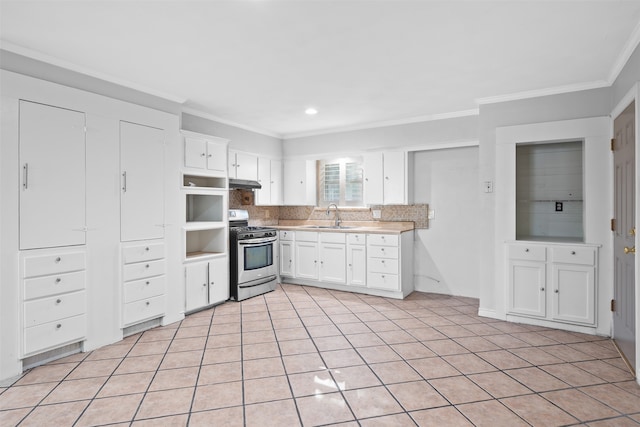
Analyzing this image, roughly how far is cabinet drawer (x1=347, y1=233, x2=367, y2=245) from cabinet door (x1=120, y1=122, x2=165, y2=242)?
2511 mm

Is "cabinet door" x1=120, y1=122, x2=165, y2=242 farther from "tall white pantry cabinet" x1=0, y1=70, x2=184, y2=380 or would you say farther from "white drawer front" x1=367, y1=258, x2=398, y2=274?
"white drawer front" x1=367, y1=258, x2=398, y2=274

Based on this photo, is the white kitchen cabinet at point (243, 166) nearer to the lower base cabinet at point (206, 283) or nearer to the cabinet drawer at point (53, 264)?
the lower base cabinet at point (206, 283)

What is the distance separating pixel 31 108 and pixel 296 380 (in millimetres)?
2891

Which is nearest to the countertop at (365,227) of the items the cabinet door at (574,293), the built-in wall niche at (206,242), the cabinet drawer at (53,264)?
the built-in wall niche at (206,242)

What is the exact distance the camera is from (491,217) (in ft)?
13.1

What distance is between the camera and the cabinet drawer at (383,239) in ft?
15.5

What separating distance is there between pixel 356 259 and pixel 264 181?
197cm

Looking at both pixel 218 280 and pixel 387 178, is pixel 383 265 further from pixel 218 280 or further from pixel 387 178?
pixel 218 280

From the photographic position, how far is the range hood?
4.86 meters

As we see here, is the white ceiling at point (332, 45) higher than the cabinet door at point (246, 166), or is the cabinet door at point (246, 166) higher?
the white ceiling at point (332, 45)

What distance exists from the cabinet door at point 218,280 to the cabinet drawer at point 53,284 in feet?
4.89

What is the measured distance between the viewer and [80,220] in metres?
3.01

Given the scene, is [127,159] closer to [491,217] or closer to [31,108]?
[31,108]

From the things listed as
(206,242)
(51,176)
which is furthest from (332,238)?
(51,176)
